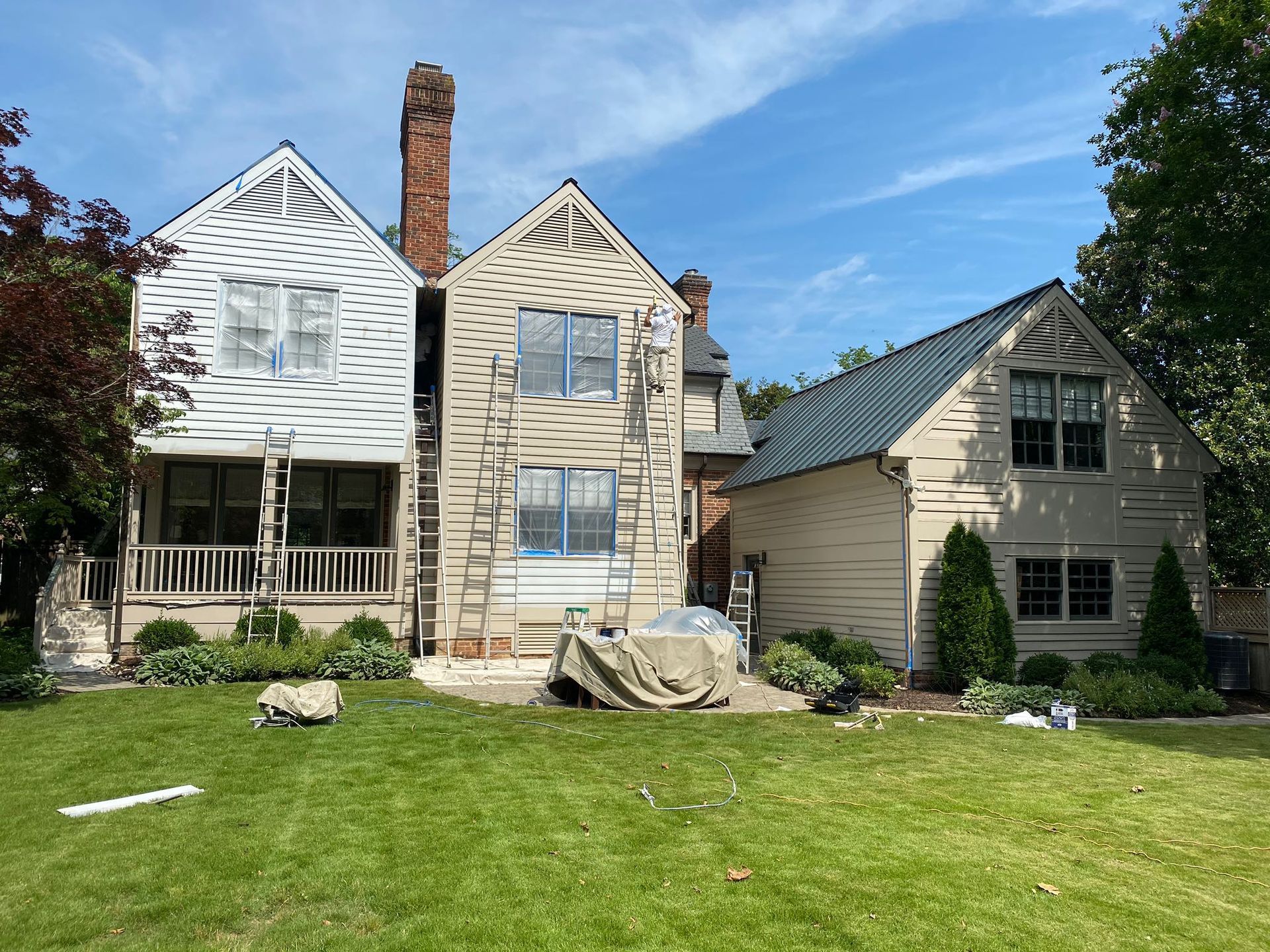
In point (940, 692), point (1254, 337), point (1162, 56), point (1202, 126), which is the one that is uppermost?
point (1162, 56)

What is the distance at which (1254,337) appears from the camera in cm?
1548

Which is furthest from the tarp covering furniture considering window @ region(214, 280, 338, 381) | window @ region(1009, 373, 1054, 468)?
window @ region(214, 280, 338, 381)

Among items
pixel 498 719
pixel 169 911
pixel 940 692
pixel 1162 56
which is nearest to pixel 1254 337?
pixel 1162 56

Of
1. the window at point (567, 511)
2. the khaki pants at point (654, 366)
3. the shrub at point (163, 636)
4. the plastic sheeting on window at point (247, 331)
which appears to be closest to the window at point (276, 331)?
the plastic sheeting on window at point (247, 331)

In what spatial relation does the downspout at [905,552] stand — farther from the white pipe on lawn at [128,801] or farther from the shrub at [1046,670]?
the white pipe on lawn at [128,801]

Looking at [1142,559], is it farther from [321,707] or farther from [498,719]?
Answer: [321,707]

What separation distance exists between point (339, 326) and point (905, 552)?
10353mm

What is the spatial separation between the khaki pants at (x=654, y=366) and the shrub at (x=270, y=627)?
24.9ft

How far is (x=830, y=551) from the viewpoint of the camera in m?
17.1

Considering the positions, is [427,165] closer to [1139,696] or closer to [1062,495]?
[1062,495]

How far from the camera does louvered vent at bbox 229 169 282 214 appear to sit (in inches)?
605

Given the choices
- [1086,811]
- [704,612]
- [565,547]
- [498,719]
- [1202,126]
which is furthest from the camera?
[565,547]

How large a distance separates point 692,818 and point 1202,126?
1369cm

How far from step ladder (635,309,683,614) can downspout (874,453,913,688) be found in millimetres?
3983
